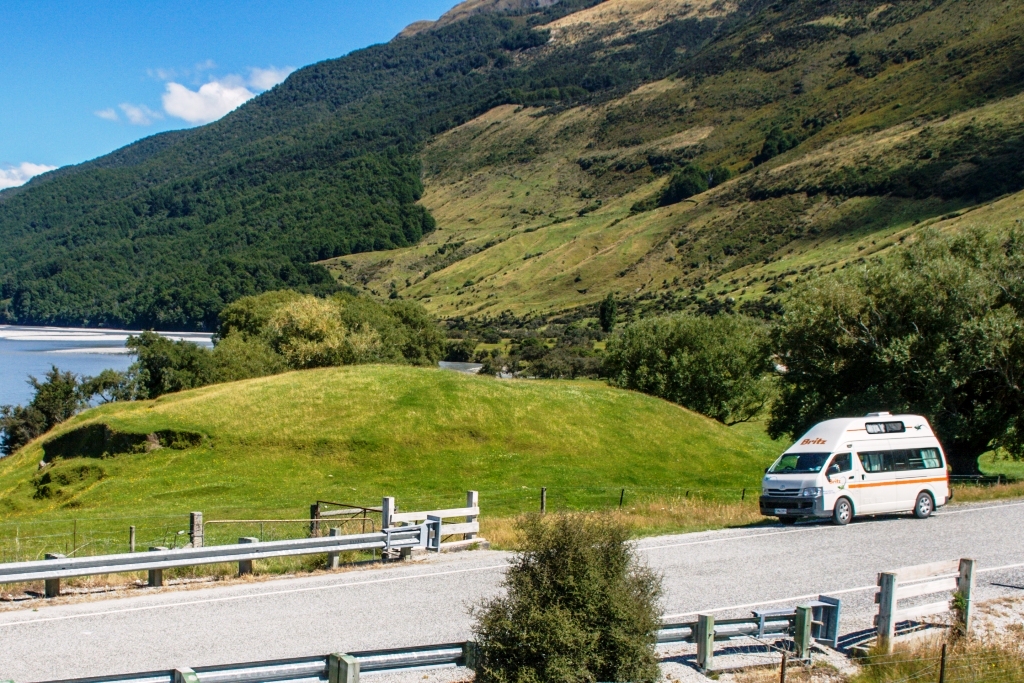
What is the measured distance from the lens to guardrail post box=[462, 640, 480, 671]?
34.7 ft

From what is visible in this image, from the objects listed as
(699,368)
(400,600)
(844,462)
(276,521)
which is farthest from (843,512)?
(699,368)

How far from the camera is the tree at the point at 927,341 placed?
37344mm

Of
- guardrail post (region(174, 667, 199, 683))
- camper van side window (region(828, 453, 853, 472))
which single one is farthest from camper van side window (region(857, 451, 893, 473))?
guardrail post (region(174, 667, 199, 683))

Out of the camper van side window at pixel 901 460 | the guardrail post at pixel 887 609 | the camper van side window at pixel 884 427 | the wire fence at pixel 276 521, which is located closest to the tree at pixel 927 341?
the wire fence at pixel 276 521

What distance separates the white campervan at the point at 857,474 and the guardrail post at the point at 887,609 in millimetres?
12102

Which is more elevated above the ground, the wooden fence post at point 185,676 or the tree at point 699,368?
the tree at point 699,368

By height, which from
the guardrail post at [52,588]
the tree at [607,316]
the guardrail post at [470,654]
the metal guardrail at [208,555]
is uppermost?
the tree at [607,316]

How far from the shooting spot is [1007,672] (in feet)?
41.2

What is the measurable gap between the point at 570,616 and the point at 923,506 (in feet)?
64.9

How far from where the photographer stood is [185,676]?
8.54m

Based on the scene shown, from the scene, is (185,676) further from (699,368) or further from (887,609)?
(699,368)

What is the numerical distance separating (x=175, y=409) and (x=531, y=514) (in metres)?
41.1

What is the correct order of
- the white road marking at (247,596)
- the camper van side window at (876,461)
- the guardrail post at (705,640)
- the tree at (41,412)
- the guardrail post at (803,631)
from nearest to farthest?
the guardrail post at (705,640) → the guardrail post at (803,631) → the white road marking at (247,596) → the camper van side window at (876,461) → the tree at (41,412)

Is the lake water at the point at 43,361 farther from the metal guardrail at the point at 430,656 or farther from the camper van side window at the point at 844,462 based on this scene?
the metal guardrail at the point at 430,656
